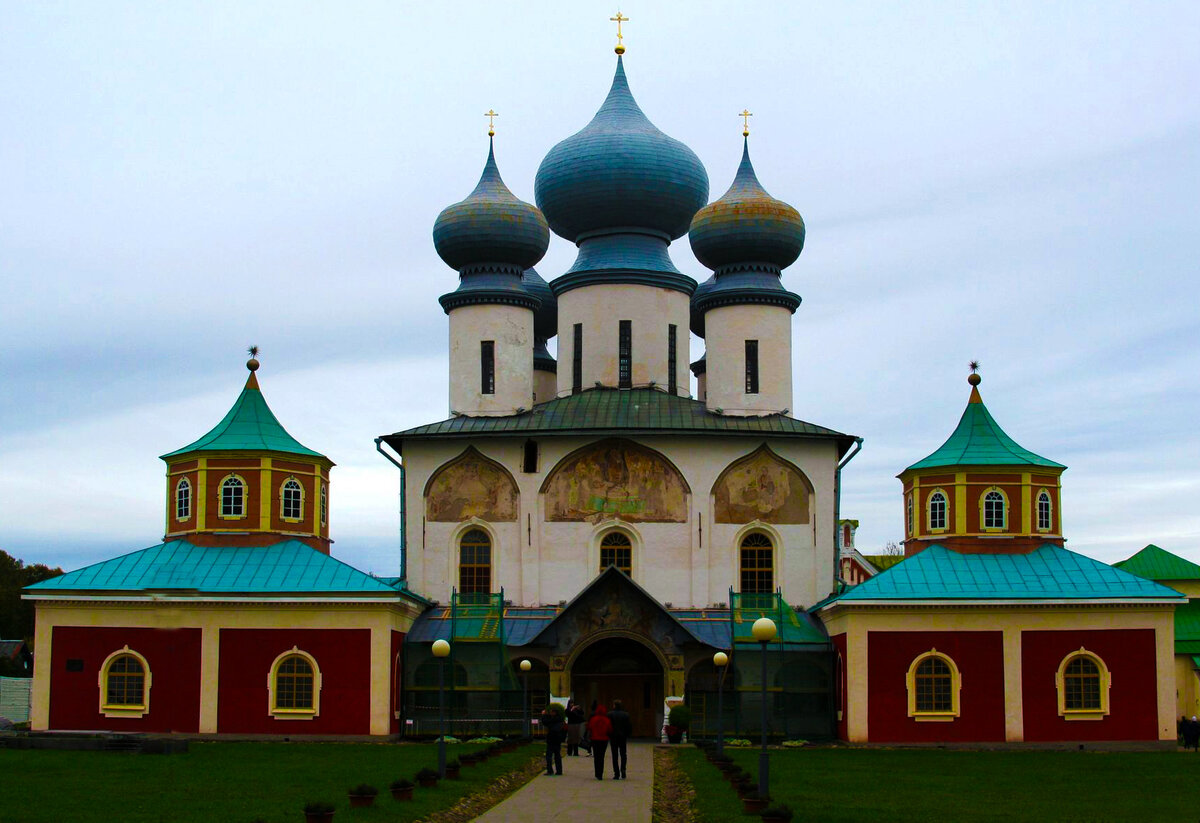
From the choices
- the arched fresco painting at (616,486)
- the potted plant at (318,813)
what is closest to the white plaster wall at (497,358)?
the arched fresco painting at (616,486)

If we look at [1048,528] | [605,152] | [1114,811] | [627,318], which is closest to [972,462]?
[1048,528]

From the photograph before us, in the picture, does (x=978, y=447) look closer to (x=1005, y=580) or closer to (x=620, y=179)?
(x=1005, y=580)

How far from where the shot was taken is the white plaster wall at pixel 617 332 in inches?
1601

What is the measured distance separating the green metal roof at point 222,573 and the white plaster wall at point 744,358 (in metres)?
9.87

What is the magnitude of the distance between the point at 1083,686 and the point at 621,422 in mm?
12051

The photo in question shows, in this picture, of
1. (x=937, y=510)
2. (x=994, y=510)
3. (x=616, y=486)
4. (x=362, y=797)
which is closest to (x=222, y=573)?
(x=616, y=486)

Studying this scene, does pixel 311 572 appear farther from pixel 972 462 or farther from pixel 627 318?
pixel 972 462

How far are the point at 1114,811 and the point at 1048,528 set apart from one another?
18007mm

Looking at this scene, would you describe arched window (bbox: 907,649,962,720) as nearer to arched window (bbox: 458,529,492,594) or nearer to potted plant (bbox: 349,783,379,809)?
arched window (bbox: 458,529,492,594)

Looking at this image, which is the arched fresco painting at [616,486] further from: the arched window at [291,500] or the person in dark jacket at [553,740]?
the person in dark jacket at [553,740]

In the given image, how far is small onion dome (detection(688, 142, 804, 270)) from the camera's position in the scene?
1563 inches

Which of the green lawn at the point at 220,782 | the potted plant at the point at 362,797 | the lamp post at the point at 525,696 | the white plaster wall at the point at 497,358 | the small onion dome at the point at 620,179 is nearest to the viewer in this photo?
the green lawn at the point at 220,782

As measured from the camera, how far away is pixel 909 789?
73.8 ft

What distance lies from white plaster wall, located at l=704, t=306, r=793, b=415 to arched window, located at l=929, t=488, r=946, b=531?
14.9 ft
